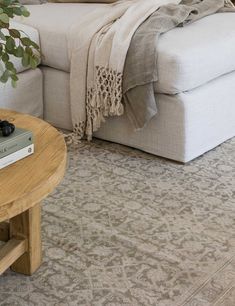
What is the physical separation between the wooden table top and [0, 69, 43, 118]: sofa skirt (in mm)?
931

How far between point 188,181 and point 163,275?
66 centimetres

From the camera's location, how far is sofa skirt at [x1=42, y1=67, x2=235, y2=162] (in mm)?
2424

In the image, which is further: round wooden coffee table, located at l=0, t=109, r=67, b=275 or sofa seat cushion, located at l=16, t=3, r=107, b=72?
sofa seat cushion, located at l=16, t=3, r=107, b=72

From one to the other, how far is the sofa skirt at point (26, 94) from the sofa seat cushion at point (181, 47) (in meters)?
0.10

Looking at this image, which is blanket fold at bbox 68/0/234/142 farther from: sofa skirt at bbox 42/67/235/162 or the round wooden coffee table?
the round wooden coffee table

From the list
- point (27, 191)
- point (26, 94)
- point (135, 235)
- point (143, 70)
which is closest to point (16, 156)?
point (27, 191)

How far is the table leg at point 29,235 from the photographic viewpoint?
1694mm

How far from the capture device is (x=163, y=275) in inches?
69.7

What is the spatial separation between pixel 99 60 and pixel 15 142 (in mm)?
1068

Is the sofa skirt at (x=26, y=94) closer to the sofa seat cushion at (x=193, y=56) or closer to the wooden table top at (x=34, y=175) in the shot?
the sofa seat cushion at (x=193, y=56)

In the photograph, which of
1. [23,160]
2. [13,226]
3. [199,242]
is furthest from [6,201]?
[199,242]

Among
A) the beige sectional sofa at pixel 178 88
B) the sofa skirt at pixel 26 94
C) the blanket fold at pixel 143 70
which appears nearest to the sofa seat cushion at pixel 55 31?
the beige sectional sofa at pixel 178 88

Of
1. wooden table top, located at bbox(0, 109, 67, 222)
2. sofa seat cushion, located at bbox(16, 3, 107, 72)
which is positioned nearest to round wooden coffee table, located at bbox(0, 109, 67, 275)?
wooden table top, located at bbox(0, 109, 67, 222)

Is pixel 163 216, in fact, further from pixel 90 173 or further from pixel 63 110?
Answer: pixel 63 110
